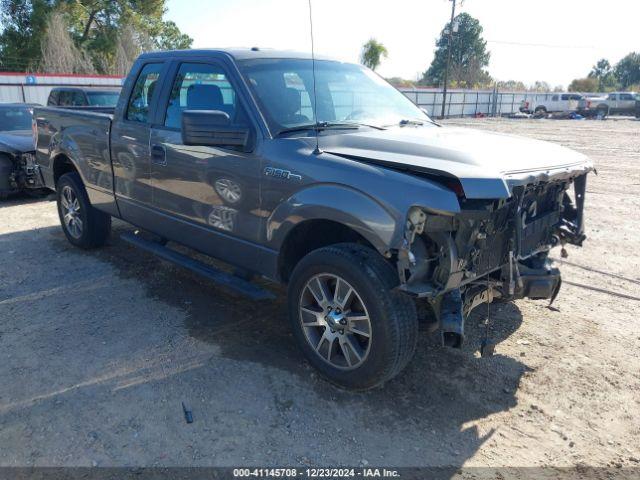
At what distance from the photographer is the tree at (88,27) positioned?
32.2 metres

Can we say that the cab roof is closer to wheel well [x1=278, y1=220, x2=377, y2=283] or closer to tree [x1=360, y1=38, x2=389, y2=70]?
wheel well [x1=278, y1=220, x2=377, y2=283]

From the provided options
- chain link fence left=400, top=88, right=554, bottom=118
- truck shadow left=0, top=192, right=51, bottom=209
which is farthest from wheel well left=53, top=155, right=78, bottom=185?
chain link fence left=400, top=88, right=554, bottom=118

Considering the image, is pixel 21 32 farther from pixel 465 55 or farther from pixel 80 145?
pixel 465 55

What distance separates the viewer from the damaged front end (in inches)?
116

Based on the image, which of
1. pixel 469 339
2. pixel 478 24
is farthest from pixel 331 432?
pixel 478 24

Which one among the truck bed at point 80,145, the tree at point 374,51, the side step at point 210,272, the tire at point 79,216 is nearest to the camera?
the side step at point 210,272

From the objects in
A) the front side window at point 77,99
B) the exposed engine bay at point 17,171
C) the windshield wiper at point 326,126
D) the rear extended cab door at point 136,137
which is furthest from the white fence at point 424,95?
the windshield wiper at point 326,126

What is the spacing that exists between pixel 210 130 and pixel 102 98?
10522mm

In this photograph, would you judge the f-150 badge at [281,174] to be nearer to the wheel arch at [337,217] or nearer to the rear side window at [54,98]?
the wheel arch at [337,217]

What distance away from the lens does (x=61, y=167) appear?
6316 mm

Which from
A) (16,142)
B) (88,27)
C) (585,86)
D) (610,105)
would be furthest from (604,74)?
(16,142)

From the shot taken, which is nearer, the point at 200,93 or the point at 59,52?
the point at 200,93

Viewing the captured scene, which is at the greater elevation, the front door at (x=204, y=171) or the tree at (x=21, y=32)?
the tree at (x=21, y=32)

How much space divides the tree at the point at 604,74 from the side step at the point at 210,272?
85.0 metres
